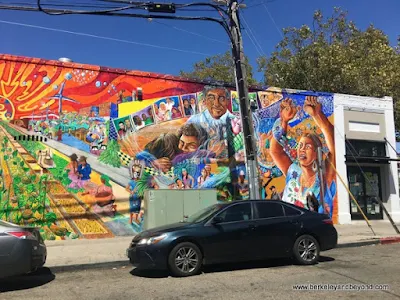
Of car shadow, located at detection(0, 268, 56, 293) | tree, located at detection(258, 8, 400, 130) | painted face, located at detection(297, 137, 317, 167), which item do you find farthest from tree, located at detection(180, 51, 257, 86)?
car shadow, located at detection(0, 268, 56, 293)

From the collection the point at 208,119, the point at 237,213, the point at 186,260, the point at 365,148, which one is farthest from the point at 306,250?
the point at 365,148

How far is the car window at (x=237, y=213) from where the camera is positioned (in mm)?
8861

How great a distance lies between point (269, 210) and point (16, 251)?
5.34 metres

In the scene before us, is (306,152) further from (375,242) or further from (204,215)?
(204,215)

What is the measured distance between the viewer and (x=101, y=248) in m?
11.8

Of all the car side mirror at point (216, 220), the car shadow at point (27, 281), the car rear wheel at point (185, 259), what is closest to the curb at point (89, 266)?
the car shadow at point (27, 281)

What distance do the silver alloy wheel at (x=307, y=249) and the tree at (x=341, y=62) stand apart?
16.3m

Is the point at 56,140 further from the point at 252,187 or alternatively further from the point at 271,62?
the point at 271,62

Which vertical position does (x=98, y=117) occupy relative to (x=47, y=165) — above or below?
above

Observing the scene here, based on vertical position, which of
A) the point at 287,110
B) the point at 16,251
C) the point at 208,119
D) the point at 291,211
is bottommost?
the point at 16,251

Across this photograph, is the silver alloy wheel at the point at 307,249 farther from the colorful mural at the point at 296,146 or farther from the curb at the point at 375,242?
the colorful mural at the point at 296,146

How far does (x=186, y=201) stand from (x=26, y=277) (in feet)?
A: 20.0

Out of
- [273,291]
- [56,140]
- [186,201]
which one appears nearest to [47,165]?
[56,140]

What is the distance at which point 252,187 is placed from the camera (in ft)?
43.6
